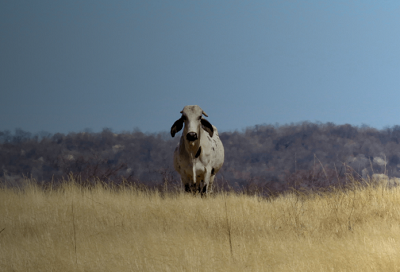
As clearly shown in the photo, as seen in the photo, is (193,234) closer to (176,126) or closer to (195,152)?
(195,152)

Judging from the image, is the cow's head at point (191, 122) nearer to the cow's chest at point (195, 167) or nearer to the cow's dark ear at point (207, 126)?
the cow's dark ear at point (207, 126)

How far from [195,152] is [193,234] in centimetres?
292

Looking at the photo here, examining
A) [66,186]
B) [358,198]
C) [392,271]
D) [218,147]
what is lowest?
[392,271]

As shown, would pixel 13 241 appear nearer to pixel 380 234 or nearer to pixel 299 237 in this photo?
pixel 299 237

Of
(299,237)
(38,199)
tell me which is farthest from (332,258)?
(38,199)

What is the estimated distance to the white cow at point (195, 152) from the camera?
8.26m

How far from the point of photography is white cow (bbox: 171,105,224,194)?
27.1ft

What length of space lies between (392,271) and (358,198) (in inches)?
154

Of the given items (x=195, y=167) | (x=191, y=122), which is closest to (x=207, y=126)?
(x=191, y=122)

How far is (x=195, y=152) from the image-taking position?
28.0 feet

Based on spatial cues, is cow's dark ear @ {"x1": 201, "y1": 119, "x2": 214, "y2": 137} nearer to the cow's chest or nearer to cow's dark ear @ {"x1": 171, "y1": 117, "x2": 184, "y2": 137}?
cow's dark ear @ {"x1": 171, "y1": 117, "x2": 184, "y2": 137}

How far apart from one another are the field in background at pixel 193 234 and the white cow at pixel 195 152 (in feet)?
1.45

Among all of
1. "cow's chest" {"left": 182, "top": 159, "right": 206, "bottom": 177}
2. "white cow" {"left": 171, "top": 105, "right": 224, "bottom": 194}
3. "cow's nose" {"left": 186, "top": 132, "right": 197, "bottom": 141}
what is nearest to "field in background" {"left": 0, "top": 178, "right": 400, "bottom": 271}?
"white cow" {"left": 171, "top": 105, "right": 224, "bottom": 194}

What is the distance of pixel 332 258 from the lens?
4.63 m
